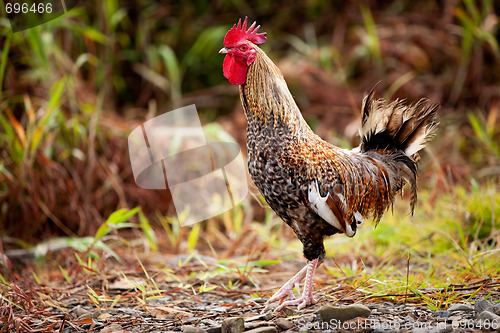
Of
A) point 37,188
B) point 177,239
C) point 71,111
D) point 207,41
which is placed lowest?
point 177,239

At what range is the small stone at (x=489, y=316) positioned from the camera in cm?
229

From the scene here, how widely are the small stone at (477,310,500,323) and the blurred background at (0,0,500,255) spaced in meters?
1.45

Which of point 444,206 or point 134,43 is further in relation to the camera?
point 134,43

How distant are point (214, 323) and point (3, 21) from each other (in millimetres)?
3007

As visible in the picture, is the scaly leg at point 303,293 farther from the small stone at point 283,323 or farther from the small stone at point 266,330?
the small stone at point 266,330

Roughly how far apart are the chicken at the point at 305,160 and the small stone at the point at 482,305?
2.40 feet

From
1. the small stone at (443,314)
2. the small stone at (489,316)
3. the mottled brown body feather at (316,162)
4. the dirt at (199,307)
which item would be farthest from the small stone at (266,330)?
the small stone at (489,316)

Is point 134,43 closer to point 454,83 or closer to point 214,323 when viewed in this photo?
point 454,83

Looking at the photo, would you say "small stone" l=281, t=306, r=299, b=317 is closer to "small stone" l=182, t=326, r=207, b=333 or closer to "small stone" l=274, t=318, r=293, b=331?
"small stone" l=274, t=318, r=293, b=331

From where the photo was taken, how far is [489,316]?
2320mm

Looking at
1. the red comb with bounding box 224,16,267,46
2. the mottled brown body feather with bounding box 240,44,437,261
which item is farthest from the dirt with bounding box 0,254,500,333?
the red comb with bounding box 224,16,267,46

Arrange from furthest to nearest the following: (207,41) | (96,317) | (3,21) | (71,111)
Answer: (207,41) < (71,111) < (3,21) < (96,317)

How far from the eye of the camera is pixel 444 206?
435 centimetres

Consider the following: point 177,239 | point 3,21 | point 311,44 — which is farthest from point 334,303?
point 311,44
